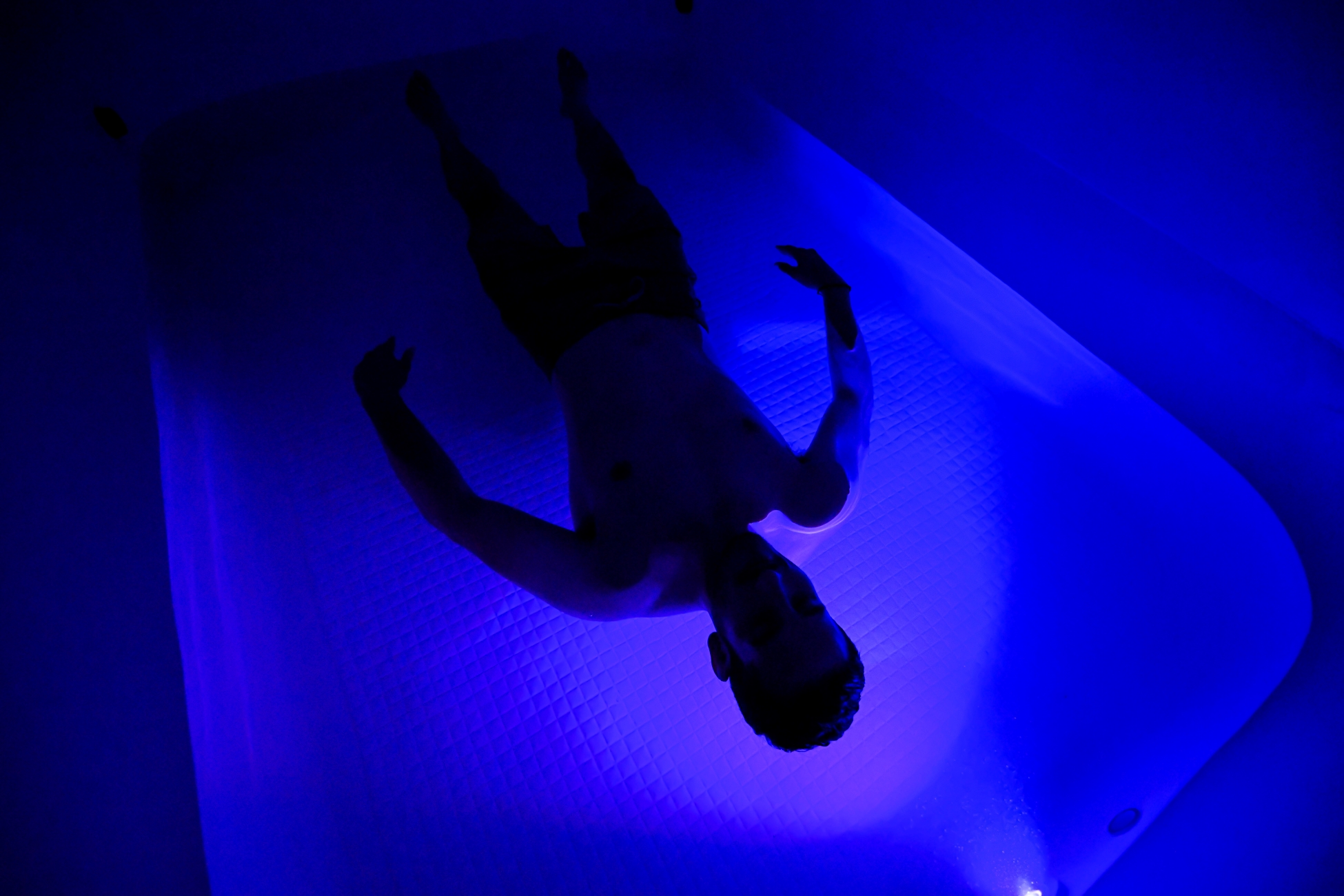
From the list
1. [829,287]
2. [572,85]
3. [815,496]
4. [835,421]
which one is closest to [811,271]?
[829,287]

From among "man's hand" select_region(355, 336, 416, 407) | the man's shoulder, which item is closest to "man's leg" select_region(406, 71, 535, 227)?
"man's hand" select_region(355, 336, 416, 407)

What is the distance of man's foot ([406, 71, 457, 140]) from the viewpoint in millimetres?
1409

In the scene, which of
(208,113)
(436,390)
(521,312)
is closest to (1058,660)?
(521,312)

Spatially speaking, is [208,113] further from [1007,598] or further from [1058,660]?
[1058,660]

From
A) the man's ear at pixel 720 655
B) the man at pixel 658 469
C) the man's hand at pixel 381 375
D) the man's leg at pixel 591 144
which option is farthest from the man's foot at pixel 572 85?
the man's ear at pixel 720 655

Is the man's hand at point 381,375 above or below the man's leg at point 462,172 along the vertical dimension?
below

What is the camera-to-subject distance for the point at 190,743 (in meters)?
0.89

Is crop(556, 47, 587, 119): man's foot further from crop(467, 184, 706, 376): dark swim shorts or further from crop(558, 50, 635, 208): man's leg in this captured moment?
crop(467, 184, 706, 376): dark swim shorts

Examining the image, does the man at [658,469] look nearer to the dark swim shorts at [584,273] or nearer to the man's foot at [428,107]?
the dark swim shorts at [584,273]

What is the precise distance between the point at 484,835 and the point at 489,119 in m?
1.51

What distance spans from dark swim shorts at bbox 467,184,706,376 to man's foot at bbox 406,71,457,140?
1.01 feet

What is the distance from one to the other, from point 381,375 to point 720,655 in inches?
25.0

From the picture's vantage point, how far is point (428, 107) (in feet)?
4.70

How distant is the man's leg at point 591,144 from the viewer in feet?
4.29
